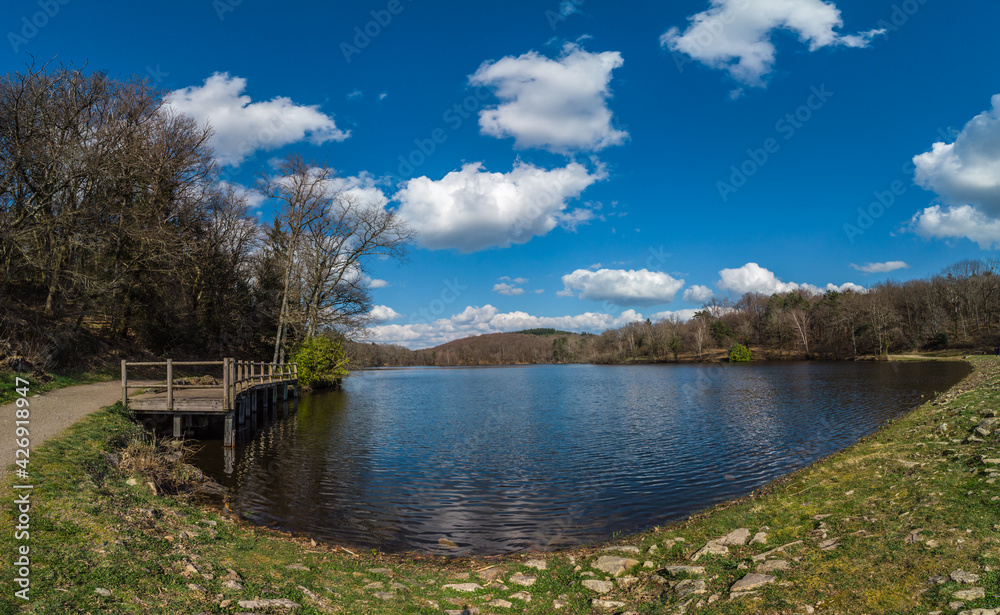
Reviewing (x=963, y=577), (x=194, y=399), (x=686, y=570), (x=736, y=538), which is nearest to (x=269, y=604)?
(x=686, y=570)

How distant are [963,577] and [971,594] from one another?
36 cm

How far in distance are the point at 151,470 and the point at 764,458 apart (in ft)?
57.4

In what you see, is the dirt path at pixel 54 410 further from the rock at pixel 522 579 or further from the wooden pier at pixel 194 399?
the rock at pixel 522 579

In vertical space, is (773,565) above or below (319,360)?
below

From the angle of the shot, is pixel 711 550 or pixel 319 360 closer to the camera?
pixel 711 550

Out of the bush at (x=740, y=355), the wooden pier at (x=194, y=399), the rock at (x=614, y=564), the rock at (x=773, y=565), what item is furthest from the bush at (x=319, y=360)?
the bush at (x=740, y=355)

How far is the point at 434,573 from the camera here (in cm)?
786

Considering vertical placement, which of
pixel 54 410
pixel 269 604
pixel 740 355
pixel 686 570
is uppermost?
pixel 54 410

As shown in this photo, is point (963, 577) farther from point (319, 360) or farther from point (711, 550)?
point (319, 360)

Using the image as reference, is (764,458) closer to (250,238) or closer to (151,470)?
(151,470)

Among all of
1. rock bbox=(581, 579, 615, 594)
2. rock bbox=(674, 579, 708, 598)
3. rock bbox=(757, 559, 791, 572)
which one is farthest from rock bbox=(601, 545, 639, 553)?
rock bbox=(757, 559, 791, 572)

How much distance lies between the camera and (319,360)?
40312 millimetres

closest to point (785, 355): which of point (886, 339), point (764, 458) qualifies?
point (886, 339)

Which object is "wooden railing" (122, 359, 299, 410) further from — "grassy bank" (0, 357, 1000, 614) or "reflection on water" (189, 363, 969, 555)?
"grassy bank" (0, 357, 1000, 614)
